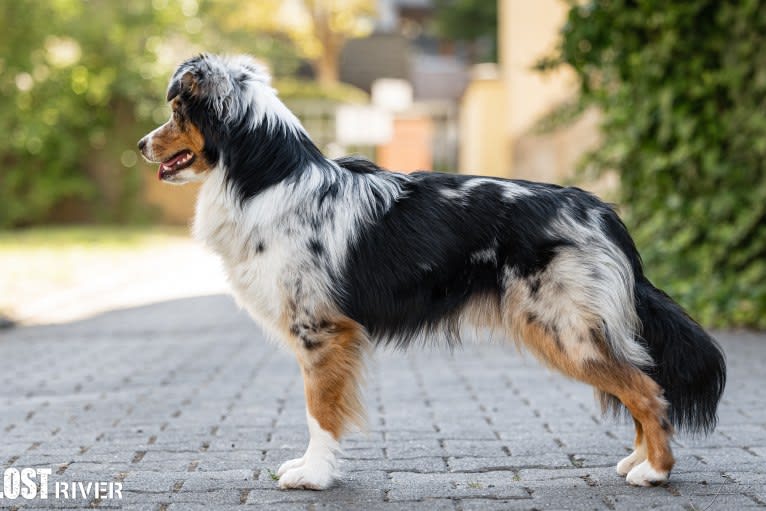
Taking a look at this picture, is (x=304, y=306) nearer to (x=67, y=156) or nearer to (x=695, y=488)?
(x=695, y=488)

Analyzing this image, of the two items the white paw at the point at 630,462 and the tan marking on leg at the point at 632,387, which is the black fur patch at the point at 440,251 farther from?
the white paw at the point at 630,462

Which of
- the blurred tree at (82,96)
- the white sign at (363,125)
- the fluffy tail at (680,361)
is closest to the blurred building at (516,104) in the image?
the white sign at (363,125)

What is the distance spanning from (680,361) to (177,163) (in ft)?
7.69

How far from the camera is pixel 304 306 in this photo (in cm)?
411

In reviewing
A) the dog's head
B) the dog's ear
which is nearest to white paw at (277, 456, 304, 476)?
the dog's head

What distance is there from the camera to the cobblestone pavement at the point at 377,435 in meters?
3.91

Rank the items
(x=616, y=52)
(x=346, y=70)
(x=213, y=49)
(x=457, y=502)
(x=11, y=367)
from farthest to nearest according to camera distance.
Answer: (x=346, y=70) → (x=213, y=49) → (x=616, y=52) → (x=11, y=367) → (x=457, y=502)

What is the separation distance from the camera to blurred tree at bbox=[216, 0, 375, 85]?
34147mm

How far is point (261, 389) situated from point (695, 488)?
3199 millimetres

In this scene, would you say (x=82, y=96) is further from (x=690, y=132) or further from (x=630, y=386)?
(x=630, y=386)

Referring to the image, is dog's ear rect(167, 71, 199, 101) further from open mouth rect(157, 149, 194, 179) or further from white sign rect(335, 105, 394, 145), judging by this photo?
white sign rect(335, 105, 394, 145)

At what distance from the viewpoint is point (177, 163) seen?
431 cm

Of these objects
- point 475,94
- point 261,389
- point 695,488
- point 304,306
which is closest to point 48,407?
point 261,389

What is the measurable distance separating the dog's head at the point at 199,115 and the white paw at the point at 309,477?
4.48 ft
